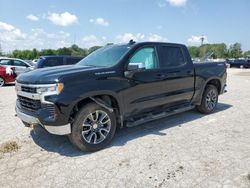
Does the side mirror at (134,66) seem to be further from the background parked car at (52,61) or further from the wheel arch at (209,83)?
the background parked car at (52,61)

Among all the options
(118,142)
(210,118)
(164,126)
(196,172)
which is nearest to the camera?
(196,172)

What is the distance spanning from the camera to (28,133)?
508cm

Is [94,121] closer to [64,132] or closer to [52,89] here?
[64,132]

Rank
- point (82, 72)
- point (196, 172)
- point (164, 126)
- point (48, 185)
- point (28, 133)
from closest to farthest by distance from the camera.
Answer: point (48, 185)
point (196, 172)
point (82, 72)
point (28, 133)
point (164, 126)

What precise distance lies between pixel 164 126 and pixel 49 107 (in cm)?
274

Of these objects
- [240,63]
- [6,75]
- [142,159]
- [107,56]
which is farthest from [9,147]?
[240,63]

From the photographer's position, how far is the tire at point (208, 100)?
250 inches

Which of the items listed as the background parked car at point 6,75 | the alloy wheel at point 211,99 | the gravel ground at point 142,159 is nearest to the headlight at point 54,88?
the gravel ground at point 142,159

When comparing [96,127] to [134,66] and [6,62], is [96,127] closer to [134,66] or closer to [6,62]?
[134,66]

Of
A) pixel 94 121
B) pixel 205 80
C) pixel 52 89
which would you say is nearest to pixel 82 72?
pixel 52 89

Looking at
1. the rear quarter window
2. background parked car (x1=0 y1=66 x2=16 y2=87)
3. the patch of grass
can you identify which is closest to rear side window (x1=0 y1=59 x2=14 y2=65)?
background parked car (x1=0 y1=66 x2=16 y2=87)

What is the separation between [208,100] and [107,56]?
10.4ft

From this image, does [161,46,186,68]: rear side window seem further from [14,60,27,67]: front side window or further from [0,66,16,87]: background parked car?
[14,60,27,67]: front side window

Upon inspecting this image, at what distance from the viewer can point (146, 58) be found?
498 centimetres
